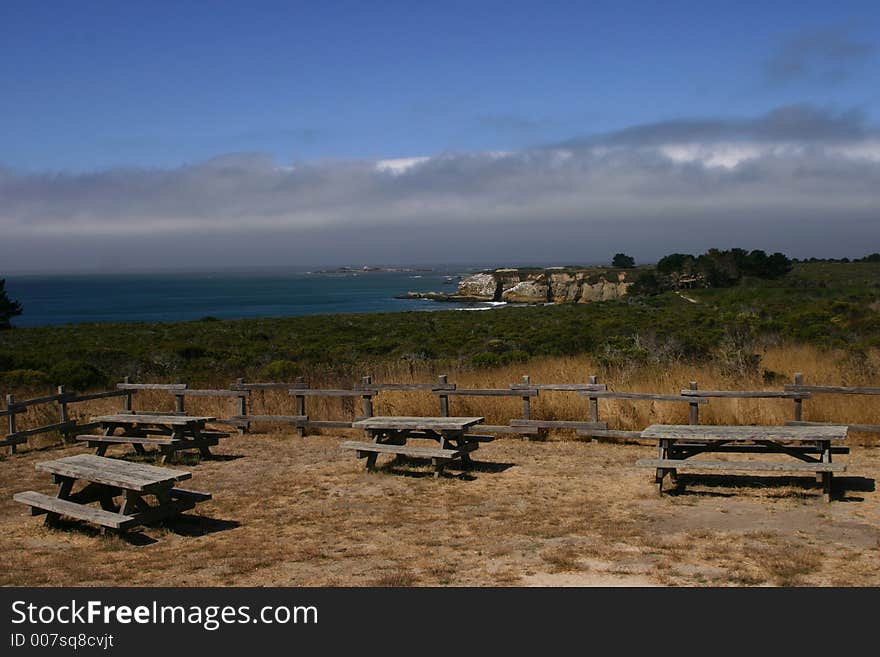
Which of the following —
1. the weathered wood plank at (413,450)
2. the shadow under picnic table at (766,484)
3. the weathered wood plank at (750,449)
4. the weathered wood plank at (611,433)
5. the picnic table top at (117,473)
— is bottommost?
the shadow under picnic table at (766,484)

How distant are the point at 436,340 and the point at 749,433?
1035 inches

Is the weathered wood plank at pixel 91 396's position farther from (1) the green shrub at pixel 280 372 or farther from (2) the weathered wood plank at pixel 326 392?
(1) the green shrub at pixel 280 372

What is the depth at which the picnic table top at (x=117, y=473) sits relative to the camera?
7.95 metres

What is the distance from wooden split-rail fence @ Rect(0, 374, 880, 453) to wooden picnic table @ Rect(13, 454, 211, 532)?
15.7ft

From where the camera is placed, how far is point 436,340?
35.5 m

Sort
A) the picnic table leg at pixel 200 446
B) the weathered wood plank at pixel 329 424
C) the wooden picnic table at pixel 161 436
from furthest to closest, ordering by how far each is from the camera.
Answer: the weathered wood plank at pixel 329 424 → the picnic table leg at pixel 200 446 → the wooden picnic table at pixel 161 436

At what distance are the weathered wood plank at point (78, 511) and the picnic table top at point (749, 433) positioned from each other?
577 cm

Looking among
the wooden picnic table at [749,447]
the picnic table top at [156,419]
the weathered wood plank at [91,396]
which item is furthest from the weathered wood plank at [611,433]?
the weathered wood plank at [91,396]

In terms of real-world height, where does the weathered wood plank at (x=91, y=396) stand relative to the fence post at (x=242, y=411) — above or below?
above

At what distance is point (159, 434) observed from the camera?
13.7 metres

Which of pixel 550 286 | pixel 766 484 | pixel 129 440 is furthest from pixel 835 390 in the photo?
pixel 550 286

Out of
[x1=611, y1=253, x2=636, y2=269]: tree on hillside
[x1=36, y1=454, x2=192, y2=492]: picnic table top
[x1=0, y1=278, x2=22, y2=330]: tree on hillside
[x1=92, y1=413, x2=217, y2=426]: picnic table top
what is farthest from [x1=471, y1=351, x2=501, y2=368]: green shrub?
[x1=611, y1=253, x2=636, y2=269]: tree on hillside

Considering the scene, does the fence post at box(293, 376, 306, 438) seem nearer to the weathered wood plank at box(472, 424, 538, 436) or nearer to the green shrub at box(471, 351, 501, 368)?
the weathered wood plank at box(472, 424, 538, 436)

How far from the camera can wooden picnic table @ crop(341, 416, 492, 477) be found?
10711 millimetres
